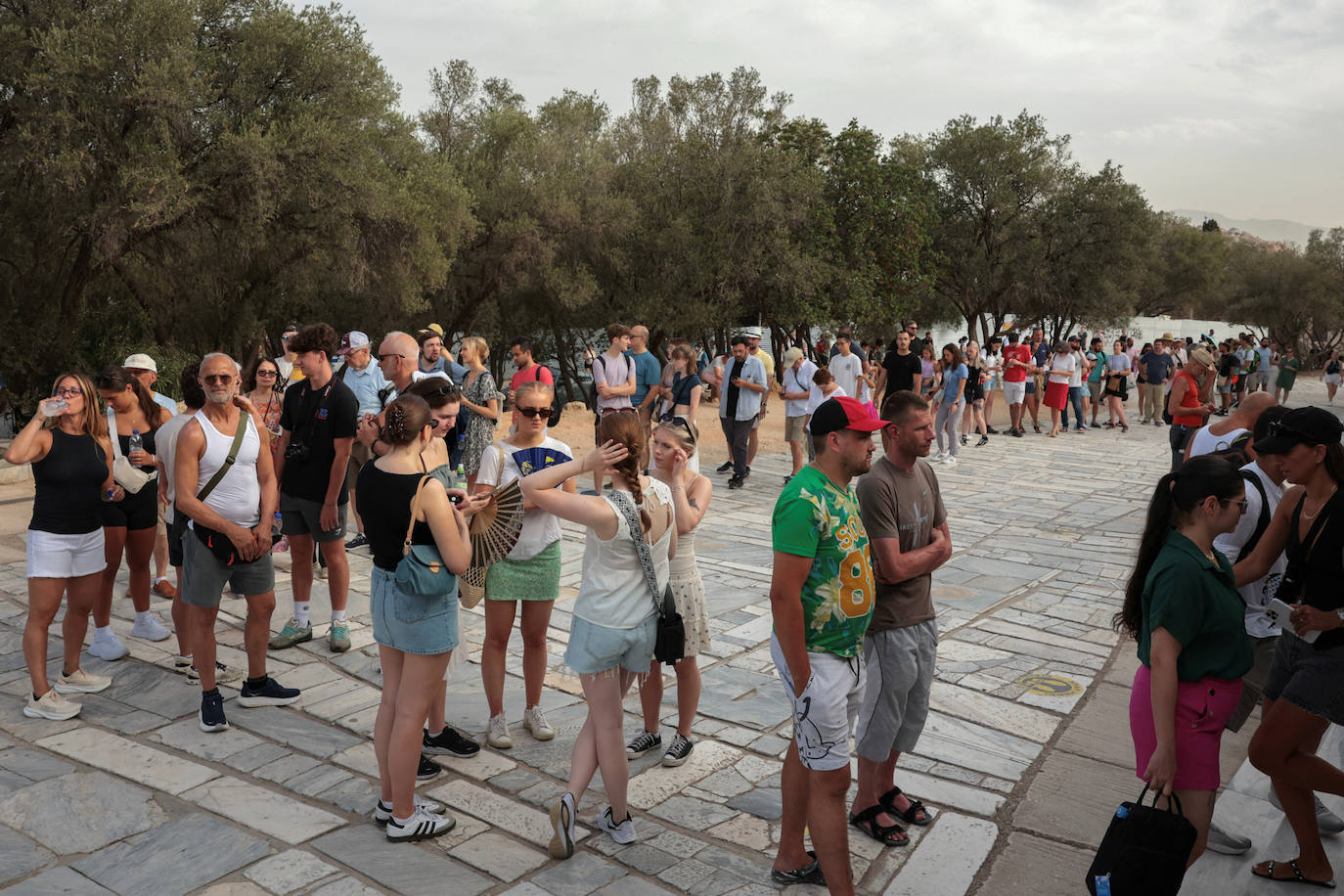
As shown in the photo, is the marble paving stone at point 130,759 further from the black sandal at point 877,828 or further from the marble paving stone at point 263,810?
the black sandal at point 877,828

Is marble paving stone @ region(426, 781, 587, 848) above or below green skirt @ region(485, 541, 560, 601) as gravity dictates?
below

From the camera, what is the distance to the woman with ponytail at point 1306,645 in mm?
3371

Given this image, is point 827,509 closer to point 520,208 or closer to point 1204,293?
point 520,208

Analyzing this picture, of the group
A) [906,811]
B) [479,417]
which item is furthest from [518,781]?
[479,417]

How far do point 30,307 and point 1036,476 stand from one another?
15.1 m

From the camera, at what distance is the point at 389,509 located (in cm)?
363

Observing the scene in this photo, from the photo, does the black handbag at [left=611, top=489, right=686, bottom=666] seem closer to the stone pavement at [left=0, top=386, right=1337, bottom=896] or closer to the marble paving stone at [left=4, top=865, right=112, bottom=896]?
the stone pavement at [left=0, top=386, right=1337, bottom=896]

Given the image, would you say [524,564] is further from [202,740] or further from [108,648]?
[108,648]

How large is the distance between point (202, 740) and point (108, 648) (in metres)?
1.49

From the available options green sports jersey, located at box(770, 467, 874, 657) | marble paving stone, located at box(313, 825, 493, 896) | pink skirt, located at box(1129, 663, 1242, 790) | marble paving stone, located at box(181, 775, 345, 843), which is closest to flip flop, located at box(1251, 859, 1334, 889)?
pink skirt, located at box(1129, 663, 1242, 790)

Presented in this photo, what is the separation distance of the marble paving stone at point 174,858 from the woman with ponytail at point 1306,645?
3.87m

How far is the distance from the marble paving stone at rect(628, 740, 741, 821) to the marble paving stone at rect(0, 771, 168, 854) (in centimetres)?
199

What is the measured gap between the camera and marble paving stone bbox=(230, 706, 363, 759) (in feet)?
15.0

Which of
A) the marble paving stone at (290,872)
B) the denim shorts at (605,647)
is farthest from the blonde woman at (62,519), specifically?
the denim shorts at (605,647)
